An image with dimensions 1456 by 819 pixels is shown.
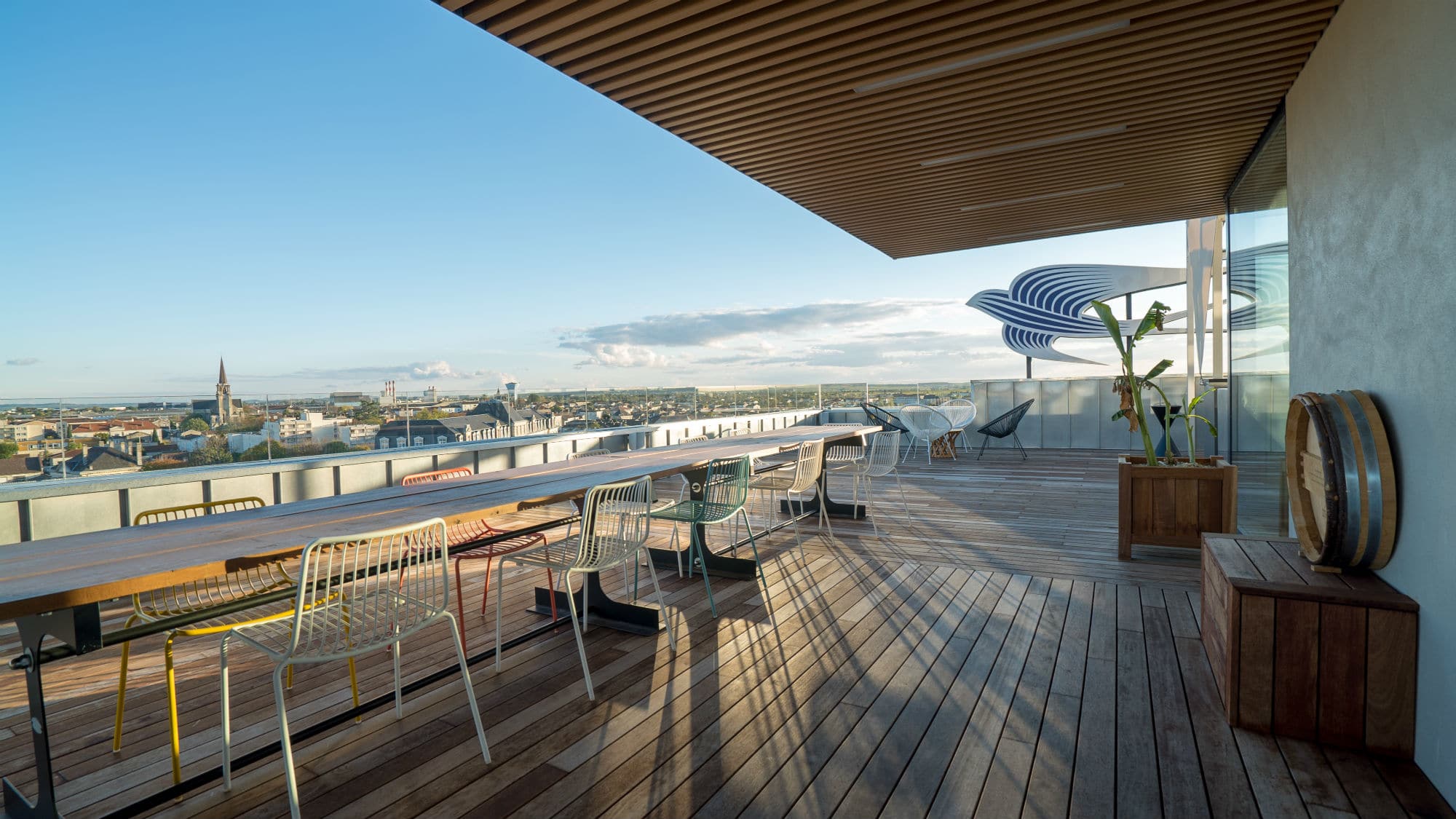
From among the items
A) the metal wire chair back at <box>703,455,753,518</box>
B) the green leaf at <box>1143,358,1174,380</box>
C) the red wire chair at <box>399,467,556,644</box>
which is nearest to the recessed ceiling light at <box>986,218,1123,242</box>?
the green leaf at <box>1143,358,1174,380</box>

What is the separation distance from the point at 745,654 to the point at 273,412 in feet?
15.3

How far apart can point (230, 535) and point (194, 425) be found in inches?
150

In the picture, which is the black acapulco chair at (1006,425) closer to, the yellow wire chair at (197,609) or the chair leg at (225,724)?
the yellow wire chair at (197,609)

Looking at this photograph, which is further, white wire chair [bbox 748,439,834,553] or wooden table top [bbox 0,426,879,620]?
white wire chair [bbox 748,439,834,553]

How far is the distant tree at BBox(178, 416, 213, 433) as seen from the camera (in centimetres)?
484

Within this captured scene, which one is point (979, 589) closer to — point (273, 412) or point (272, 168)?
point (273, 412)

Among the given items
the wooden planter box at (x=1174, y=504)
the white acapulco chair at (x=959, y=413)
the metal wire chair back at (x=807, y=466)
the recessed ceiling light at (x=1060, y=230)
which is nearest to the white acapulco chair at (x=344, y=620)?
the metal wire chair back at (x=807, y=466)

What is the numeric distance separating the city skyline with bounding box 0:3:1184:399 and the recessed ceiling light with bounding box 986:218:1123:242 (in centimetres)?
123

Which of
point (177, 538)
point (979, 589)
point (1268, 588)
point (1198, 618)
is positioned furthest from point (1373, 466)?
point (177, 538)

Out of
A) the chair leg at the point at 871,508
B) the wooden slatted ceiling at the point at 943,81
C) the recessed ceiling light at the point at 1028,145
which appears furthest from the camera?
the chair leg at the point at 871,508

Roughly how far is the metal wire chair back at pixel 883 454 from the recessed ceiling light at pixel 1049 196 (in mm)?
2211

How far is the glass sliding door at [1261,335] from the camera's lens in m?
3.71

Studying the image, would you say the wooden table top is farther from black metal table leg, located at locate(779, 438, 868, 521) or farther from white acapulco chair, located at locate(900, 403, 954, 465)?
white acapulco chair, located at locate(900, 403, 954, 465)

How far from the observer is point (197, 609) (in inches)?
86.6
